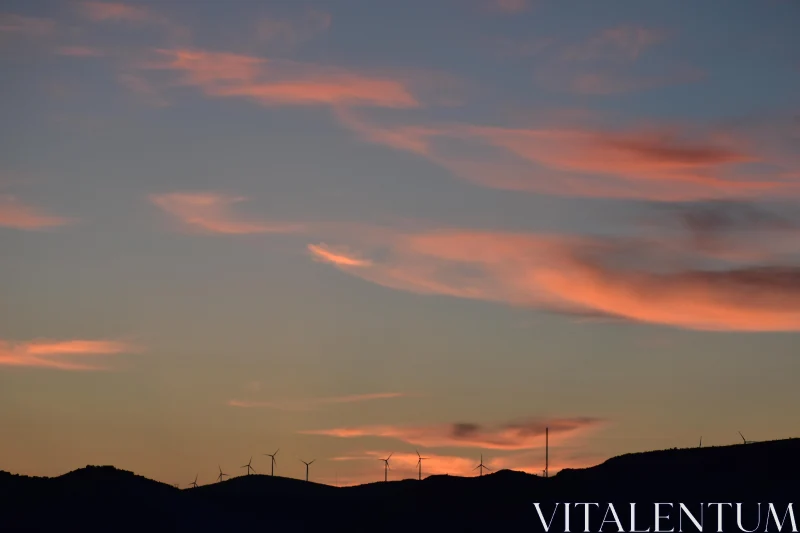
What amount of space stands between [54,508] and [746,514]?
2520 inches

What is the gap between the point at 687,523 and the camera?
390 feet

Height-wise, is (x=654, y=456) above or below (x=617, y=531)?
above

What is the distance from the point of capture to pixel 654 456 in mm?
138125

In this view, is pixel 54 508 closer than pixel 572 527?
No

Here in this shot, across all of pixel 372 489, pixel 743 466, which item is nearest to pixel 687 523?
pixel 743 466

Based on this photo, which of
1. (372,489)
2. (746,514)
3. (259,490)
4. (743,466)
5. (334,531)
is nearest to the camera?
(746,514)

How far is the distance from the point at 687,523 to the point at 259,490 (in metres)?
61.9

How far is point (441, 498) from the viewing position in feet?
466

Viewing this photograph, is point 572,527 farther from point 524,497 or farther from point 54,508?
point 54,508

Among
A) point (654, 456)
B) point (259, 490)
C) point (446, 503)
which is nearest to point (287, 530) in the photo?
point (446, 503)

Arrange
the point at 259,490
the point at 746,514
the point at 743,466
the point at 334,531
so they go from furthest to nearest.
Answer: the point at 259,490 < the point at 334,531 < the point at 743,466 < the point at 746,514

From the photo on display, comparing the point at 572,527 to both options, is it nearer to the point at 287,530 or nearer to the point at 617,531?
the point at 617,531

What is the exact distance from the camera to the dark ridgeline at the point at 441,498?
12619 cm

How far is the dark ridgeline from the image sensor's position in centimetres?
12619
